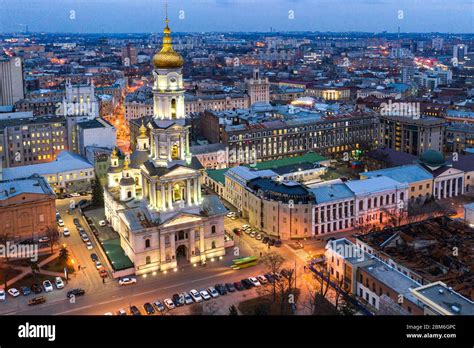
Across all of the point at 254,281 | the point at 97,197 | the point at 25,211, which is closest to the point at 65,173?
the point at 97,197

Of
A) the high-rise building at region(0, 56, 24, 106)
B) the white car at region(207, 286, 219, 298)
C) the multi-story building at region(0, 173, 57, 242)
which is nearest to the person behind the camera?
the white car at region(207, 286, 219, 298)

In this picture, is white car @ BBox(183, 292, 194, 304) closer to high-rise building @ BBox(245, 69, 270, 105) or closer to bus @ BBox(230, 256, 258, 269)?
bus @ BBox(230, 256, 258, 269)

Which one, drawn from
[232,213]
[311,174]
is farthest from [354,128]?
[232,213]

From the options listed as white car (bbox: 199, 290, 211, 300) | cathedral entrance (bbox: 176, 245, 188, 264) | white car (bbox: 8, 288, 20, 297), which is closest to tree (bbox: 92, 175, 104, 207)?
cathedral entrance (bbox: 176, 245, 188, 264)

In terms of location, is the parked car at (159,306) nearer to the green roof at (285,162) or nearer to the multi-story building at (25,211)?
the multi-story building at (25,211)

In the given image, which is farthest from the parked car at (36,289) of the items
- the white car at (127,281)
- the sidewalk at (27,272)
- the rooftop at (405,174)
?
the rooftop at (405,174)

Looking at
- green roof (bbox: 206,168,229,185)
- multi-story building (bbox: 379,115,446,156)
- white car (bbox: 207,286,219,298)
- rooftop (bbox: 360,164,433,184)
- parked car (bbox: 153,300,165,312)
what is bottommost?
parked car (bbox: 153,300,165,312)
